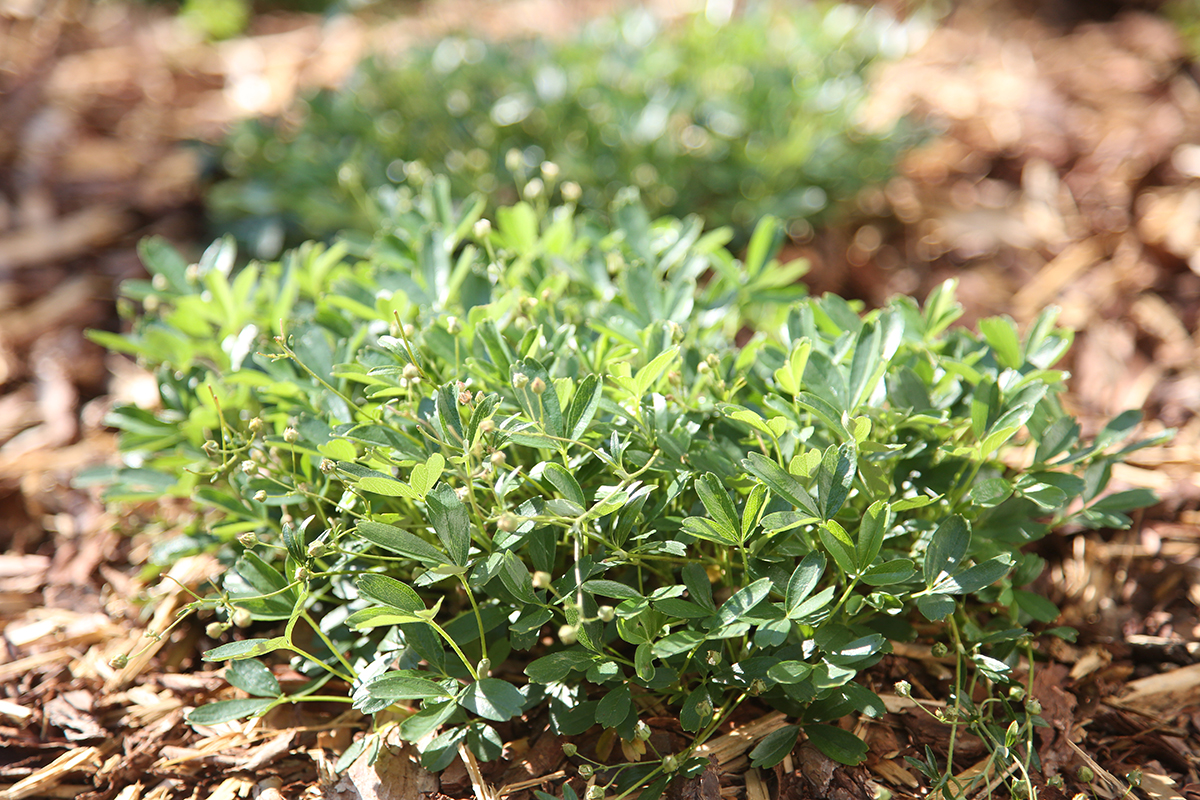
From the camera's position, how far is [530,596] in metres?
1.24

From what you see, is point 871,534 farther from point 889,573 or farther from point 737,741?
point 737,741

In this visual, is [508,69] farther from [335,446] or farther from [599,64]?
[335,446]

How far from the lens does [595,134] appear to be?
2.75 m

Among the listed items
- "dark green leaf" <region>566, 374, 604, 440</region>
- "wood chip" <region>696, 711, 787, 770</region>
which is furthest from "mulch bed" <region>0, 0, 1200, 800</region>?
"dark green leaf" <region>566, 374, 604, 440</region>

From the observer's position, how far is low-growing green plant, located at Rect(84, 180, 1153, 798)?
4.01ft

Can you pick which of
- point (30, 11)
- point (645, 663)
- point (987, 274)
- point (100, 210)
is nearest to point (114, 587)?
point (645, 663)

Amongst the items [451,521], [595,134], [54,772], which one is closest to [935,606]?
[451,521]

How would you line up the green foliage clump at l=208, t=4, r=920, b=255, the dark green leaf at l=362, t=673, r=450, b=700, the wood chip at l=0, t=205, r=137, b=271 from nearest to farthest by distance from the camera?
the dark green leaf at l=362, t=673, r=450, b=700 < the green foliage clump at l=208, t=4, r=920, b=255 < the wood chip at l=0, t=205, r=137, b=271

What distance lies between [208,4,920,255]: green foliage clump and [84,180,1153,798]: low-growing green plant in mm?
1054

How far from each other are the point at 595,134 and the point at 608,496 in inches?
72.7

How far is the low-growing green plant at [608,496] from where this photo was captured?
1222 mm

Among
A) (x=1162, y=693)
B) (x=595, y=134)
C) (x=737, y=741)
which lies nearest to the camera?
(x=737, y=741)

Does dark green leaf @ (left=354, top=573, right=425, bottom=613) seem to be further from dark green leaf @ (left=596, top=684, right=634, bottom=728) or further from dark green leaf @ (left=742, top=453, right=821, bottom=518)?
dark green leaf @ (left=742, top=453, right=821, bottom=518)

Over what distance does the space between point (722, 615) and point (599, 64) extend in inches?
92.1
